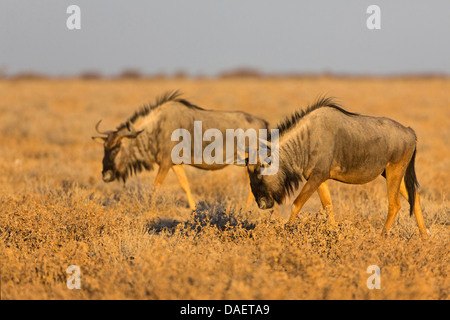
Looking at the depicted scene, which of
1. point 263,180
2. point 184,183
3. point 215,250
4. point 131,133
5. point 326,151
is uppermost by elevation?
point 131,133

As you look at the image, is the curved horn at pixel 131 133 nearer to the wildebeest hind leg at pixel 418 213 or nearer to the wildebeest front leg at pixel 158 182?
the wildebeest front leg at pixel 158 182

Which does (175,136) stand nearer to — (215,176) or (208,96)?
(215,176)

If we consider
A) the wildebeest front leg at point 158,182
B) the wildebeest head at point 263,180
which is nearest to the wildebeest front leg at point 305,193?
the wildebeest head at point 263,180

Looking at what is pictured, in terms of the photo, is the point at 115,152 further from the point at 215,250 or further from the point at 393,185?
the point at 393,185

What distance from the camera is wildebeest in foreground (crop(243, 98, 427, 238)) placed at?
17.8 feet

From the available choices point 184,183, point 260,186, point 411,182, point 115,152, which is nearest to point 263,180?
point 260,186

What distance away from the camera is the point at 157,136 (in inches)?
308

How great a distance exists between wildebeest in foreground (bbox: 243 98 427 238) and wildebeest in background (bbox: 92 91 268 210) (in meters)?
2.31

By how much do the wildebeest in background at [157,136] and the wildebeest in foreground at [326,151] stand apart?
2306 millimetres

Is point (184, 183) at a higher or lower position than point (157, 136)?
lower

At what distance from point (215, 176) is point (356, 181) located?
3.88 metres

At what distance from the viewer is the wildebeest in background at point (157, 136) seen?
7.73 meters

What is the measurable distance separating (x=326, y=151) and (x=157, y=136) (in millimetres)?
3301
